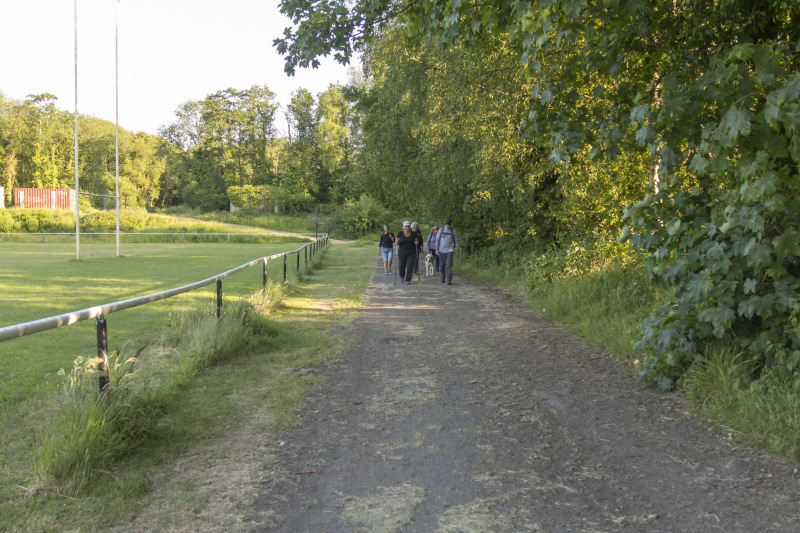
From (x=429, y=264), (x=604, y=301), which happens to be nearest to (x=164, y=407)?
(x=604, y=301)

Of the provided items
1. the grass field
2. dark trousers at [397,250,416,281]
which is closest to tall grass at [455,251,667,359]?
the grass field

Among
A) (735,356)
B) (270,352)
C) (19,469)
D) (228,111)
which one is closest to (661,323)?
(735,356)

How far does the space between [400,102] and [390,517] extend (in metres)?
16.4

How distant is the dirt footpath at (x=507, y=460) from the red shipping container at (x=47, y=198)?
228ft

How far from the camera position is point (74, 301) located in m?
13.0

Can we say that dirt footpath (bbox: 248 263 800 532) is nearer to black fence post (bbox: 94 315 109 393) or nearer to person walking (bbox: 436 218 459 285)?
black fence post (bbox: 94 315 109 393)

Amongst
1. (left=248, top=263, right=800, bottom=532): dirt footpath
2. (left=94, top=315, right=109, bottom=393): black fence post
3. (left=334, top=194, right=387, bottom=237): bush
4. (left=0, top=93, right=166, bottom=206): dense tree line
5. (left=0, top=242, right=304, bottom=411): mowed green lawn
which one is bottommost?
(left=0, top=242, right=304, bottom=411): mowed green lawn

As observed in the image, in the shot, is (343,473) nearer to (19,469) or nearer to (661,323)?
(19,469)

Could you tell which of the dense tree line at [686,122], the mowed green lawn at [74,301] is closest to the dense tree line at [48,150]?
the mowed green lawn at [74,301]

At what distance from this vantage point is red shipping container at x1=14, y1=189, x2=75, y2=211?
65500mm

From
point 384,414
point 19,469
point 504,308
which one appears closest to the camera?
point 19,469

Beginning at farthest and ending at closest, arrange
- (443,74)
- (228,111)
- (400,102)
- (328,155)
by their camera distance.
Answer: (228,111), (328,155), (400,102), (443,74)

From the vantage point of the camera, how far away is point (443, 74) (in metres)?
13.2

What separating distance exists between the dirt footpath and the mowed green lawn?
7.97 ft
